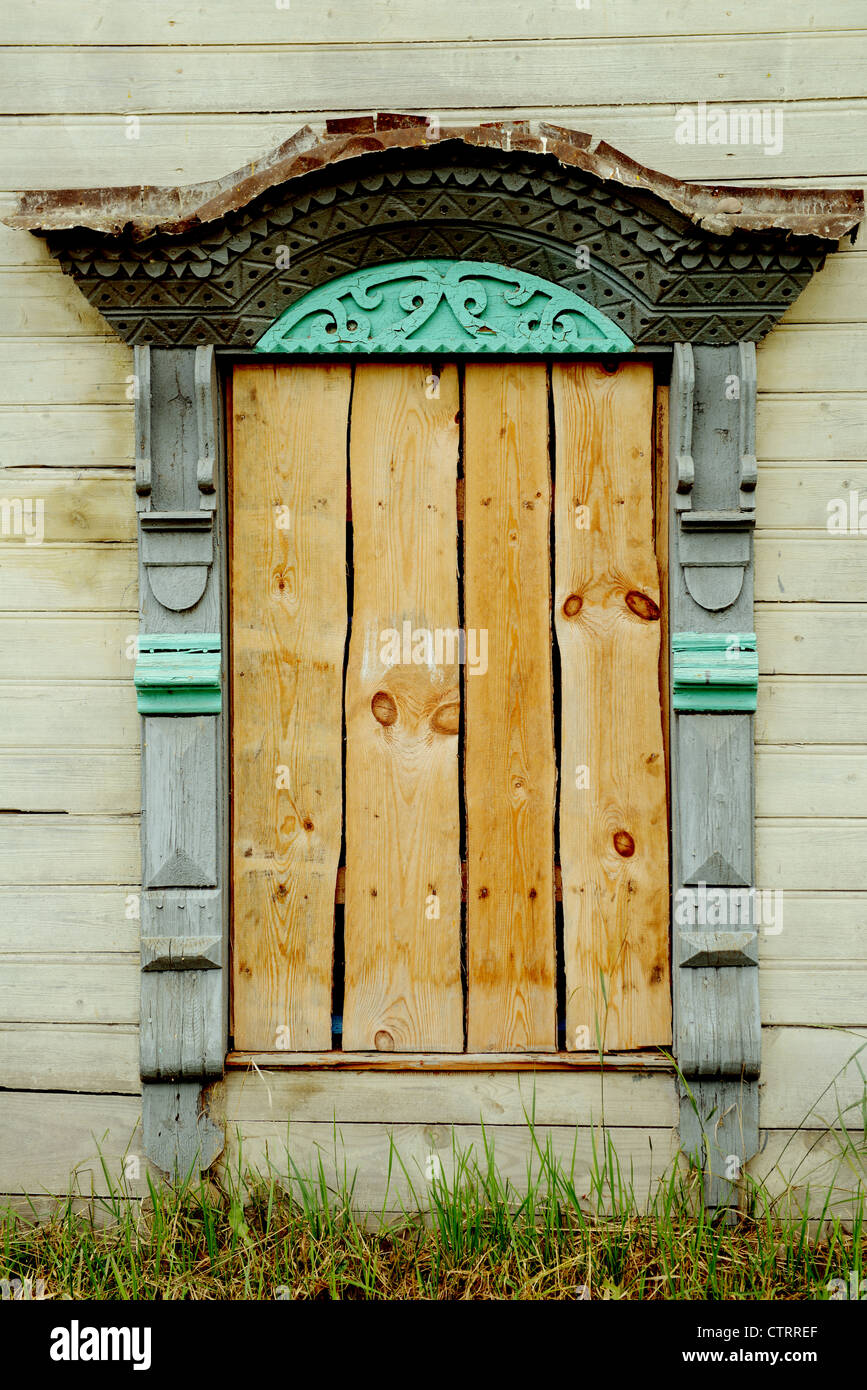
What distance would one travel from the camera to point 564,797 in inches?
102

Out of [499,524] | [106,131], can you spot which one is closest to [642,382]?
[499,524]

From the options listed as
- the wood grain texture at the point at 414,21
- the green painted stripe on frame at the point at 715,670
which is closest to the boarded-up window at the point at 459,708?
the green painted stripe on frame at the point at 715,670

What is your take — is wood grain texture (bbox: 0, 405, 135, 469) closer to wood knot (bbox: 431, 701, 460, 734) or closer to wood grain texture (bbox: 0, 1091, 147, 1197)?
wood knot (bbox: 431, 701, 460, 734)

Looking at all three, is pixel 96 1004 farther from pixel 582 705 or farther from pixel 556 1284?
pixel 582 705

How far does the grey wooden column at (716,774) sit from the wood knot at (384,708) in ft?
2.46

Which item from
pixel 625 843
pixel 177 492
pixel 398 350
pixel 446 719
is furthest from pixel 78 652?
pixel 625 843

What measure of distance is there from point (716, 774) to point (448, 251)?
1.52 meters

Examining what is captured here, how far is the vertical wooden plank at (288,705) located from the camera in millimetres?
2598

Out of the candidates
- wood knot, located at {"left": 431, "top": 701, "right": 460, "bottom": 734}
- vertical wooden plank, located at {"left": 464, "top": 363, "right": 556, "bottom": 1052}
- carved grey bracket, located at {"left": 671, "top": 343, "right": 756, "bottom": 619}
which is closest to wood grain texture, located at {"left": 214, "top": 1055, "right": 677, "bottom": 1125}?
vertical wooden plank, located at {"left": 464, "top": 363, "right": 556, "bottom": 1052}

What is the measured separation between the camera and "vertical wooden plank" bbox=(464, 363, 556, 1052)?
258cm

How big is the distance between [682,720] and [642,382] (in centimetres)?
91

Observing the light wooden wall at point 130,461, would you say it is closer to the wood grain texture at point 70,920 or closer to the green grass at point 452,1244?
the wood grain texture at point 70,920

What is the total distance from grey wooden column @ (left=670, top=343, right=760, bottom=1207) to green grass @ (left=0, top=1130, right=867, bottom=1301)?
0.57 feet

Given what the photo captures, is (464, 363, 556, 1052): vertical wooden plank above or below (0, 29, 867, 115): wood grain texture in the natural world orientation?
below
